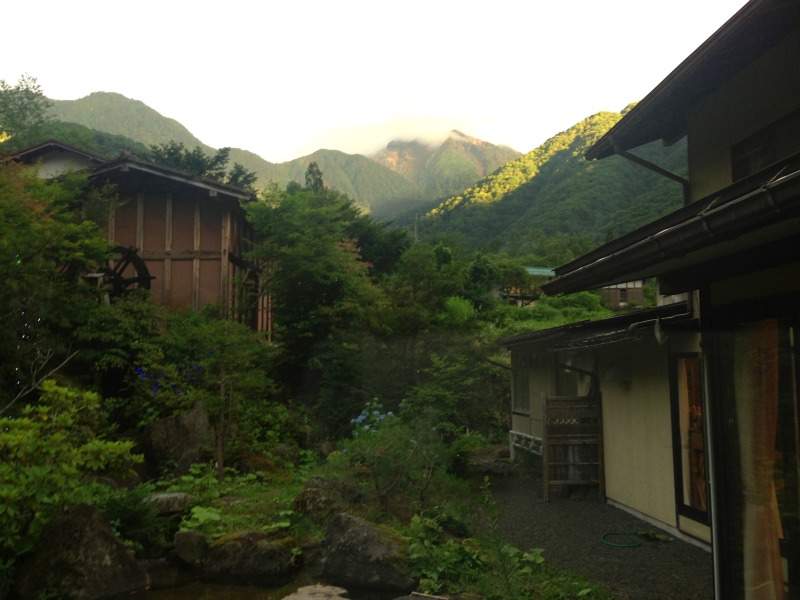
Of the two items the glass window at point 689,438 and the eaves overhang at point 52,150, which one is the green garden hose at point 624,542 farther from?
the eaves overhang at point 52,150

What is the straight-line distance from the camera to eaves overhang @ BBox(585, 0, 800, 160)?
496 cm

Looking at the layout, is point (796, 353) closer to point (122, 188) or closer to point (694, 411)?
point (694, 411)

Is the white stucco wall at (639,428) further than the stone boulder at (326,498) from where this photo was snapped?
No

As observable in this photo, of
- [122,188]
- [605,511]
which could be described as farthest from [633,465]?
[122,188]

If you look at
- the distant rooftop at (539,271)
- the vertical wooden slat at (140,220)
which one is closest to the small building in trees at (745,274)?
the vertical wooden slat at (140,220)

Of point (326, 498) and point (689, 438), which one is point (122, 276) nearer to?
point (326, 498)

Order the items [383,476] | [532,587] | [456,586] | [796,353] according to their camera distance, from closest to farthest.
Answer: [796,353], [532,587], [456,586], [383,476]

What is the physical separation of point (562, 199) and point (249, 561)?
38.6 metres

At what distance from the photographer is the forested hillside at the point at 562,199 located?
33.1 metres

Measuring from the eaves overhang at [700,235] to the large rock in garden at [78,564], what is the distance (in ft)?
17.6

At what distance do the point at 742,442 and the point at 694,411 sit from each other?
3769 mm

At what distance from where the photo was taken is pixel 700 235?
335 centimetres

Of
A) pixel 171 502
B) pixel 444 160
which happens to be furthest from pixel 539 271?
pixel 444 160

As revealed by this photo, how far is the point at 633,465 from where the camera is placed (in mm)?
9188
